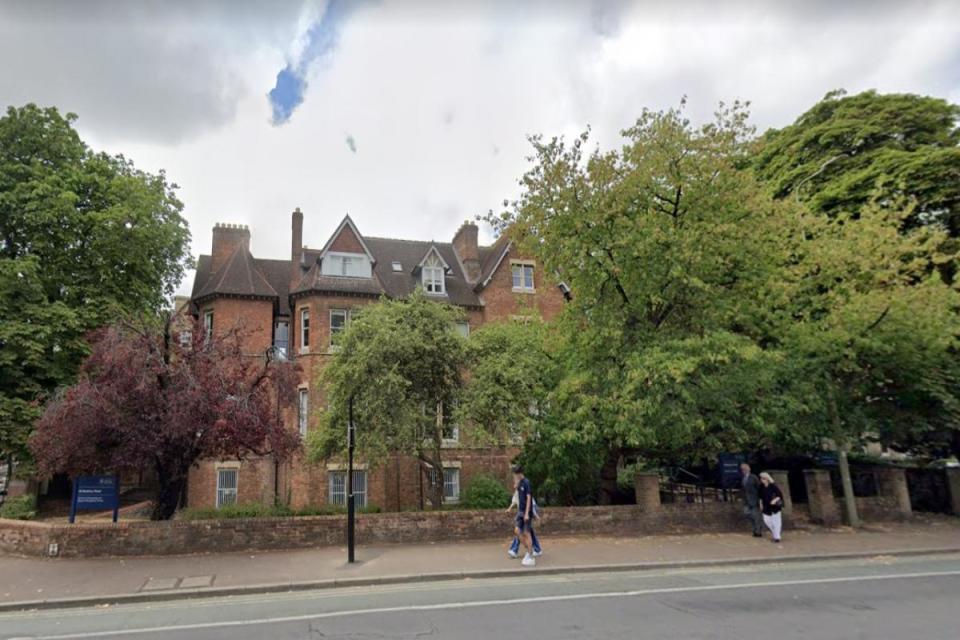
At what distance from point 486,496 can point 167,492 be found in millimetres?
8554

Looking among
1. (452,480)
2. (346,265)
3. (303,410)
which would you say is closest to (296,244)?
(346,265)

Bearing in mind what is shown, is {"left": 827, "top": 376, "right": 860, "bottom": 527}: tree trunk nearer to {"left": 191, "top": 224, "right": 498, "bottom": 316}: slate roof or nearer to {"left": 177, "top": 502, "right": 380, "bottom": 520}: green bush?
{"left": 177, "top": 502, "right": 380, "bottom": 520}: green bush

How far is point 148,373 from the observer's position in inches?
459

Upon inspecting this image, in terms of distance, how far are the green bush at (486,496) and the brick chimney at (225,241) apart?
59.0 ft

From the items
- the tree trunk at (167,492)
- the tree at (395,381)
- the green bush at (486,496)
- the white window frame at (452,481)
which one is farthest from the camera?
the white window frame at (452,481)

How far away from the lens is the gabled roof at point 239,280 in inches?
989

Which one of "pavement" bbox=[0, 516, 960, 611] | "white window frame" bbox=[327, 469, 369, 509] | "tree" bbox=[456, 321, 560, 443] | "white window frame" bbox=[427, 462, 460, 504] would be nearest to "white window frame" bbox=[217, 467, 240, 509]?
"white window frame" bbox=[327, 469, 369, 509]

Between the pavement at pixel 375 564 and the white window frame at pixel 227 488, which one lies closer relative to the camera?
the pavement at pixel 375 564

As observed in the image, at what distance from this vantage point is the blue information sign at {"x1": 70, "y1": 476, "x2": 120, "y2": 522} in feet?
40.6

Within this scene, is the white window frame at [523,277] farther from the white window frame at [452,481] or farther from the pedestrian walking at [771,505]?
the pedestrian walking at [771,505]

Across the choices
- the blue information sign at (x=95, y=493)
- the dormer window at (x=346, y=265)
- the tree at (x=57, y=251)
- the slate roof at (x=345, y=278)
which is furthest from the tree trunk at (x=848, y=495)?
the tree at (x=57, y=251)

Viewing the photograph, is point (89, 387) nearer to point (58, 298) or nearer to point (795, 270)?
point (58, 298)

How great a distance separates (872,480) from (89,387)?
22.1 m

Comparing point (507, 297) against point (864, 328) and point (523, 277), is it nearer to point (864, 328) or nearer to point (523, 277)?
point (523, 277)
